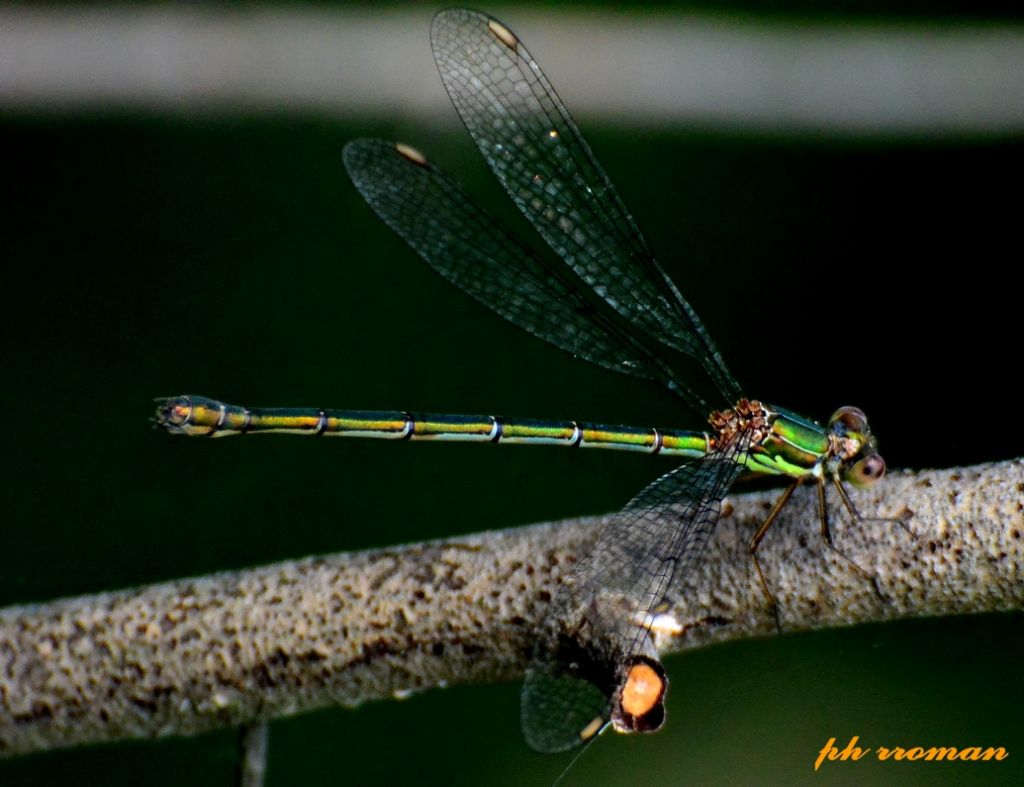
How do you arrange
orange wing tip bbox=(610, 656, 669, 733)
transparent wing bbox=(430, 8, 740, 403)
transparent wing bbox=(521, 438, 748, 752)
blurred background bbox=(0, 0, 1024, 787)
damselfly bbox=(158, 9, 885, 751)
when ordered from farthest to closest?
blurred background bbox=(0, 0, 1024, 787), transparent wing bbox=(430, 8, 740, 403), damselfly bbox=(158, 9, 885, 751), transparent wing bbox=(521, 438, 748, 752), orange wing tip bbox=(610, 656, 669, 733)

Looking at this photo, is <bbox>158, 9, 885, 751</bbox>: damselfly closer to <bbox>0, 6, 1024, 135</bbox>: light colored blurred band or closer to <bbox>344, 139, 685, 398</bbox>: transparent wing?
<bbox>344, 139, 685, 398</bbox>: transparent wing

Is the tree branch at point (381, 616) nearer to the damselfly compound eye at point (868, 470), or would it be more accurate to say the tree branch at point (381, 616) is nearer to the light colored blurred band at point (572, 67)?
the damselfly compound eye at point (868, 470)

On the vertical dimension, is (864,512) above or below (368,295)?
below

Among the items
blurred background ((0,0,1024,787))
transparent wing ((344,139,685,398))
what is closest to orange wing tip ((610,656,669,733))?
blurred background ((0,0,1024,787))

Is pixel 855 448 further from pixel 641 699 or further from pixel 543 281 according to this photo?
pixel 641 699

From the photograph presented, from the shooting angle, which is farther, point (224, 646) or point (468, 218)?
point (468, 218)

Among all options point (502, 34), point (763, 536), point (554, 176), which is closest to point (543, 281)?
point (554, 176)

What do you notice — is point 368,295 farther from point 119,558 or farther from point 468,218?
point 119,558

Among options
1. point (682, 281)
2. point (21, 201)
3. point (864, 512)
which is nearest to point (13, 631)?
point (864, 512)
